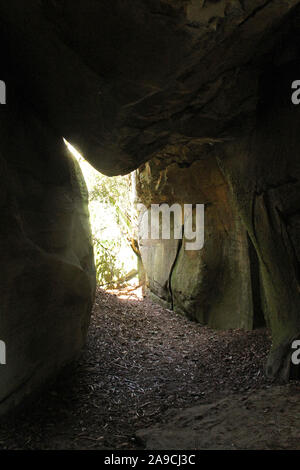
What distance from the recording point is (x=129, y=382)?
393 centimetres

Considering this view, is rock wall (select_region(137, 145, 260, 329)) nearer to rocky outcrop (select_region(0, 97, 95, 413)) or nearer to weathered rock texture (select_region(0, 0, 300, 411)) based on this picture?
weathered rock texture (select_region(0, 0, 300, 411))

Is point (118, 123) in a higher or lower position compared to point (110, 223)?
higher

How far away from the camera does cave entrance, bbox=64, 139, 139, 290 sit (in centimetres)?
966

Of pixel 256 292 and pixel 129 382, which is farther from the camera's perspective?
pixel 256 292

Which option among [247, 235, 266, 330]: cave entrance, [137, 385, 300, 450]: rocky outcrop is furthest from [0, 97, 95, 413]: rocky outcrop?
[247, 235, 266, 330]: cave entrance

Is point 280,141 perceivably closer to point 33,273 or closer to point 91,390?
point 33,273

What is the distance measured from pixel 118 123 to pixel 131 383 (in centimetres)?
261

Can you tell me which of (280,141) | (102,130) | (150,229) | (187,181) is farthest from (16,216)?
(150,229)

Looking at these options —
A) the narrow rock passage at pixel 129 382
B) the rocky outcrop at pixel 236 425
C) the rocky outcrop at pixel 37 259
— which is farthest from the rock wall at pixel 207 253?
the rocky outcrop at pixel 236 425

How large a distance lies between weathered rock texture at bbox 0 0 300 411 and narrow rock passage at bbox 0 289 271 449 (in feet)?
1.00

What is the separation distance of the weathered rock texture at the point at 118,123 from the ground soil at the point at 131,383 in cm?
28

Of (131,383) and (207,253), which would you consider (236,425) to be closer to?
(131,383)

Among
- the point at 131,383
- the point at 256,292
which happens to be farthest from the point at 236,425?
the point at 256,292

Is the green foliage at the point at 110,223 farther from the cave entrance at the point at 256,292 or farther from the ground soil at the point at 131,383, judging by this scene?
the cave entrance at the point at 256,292
